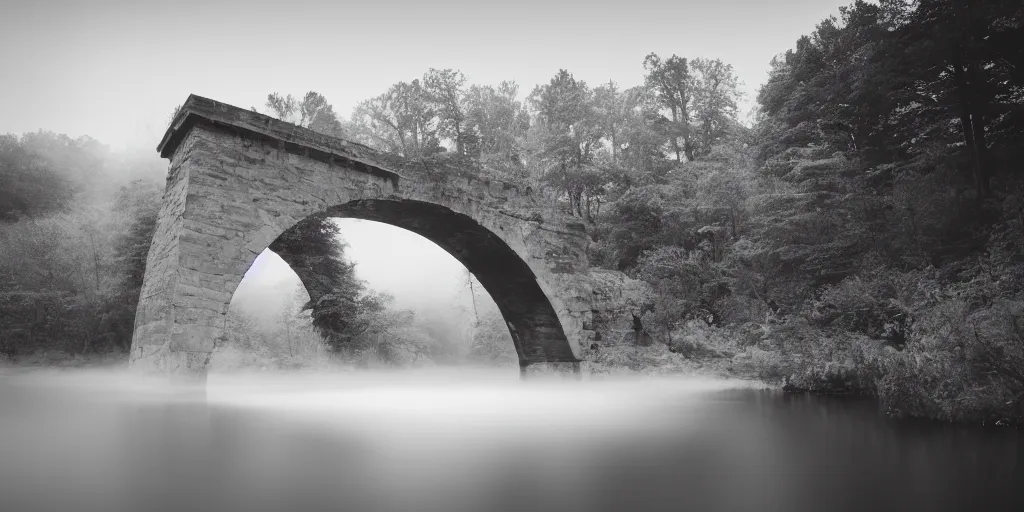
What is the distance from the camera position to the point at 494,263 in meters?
10.5

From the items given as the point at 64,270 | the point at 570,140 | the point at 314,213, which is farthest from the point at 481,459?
the point at 64,270

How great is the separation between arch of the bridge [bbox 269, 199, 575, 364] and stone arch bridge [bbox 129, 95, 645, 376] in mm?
28

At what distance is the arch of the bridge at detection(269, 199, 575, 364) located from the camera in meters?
9.20

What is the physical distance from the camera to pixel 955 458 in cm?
368

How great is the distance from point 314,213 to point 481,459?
5557 millimetres

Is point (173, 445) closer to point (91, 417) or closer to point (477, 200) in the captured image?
point (91, 417)

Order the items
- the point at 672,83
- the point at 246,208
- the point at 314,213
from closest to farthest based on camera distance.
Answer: the point at 246,208 < the point at 314,213 < the point at 672,83

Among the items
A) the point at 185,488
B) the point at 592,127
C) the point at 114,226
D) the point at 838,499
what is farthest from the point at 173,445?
the point at 114,226

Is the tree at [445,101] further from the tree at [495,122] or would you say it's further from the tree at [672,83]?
the tree at [672,83]

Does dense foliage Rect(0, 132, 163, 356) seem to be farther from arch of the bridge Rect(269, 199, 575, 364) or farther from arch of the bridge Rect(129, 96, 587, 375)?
arch of the bridge Rect(129, 96, 587, 375)

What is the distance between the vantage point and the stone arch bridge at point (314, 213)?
21.2 ft

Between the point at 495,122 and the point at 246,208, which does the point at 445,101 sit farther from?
Answer: the point at 246,208

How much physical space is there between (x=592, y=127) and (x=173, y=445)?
2327 cm

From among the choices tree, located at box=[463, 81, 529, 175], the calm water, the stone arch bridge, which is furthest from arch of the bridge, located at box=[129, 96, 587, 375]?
tree, located at box=[463, 81, 529, 175]
